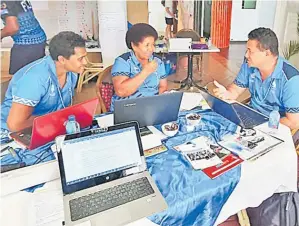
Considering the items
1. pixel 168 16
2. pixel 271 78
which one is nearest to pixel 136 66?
pixel 271 78

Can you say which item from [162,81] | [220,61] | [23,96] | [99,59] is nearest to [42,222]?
[23,96]

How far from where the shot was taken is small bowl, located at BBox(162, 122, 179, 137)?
1431 mm

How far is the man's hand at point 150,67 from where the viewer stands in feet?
6.28

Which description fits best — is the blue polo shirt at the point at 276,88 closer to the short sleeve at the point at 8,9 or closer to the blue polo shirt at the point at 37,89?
the blue polo shirt at the point at 37,89

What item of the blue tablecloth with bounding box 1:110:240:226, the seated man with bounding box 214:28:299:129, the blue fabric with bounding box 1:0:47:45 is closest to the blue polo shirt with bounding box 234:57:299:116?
the seated man with bounding box 214:28:299:129

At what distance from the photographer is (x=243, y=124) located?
1.50m

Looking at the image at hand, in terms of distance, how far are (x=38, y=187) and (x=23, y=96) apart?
2.00 feet

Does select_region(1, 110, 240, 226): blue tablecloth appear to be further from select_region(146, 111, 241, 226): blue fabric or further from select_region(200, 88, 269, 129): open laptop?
select_region(200, 88, 269, 129): open laptop

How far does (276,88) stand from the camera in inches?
70.9

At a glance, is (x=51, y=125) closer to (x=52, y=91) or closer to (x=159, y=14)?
(x=52, y=91)

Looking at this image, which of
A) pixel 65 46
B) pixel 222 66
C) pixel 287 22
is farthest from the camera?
pixel 222 66

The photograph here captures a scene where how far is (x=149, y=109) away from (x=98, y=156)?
1.31 feet

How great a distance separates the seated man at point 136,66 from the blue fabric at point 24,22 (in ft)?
1.98

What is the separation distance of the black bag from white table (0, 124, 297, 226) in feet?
0.27
